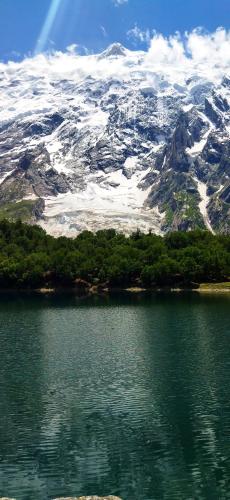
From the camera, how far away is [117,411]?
65.9 meters

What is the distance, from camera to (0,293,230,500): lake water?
4766cm

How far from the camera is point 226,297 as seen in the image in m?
189

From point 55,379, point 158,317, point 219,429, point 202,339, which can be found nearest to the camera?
point 219,429

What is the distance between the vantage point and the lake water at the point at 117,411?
4766cm

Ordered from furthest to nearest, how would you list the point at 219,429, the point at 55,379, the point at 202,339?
1. the point at 202,339
2. the point at 55,379
3. the point at 219,429

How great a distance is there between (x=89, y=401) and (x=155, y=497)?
2685 cm

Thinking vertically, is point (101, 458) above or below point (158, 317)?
below

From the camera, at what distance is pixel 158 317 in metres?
143

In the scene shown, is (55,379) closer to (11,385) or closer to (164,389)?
(11,385)

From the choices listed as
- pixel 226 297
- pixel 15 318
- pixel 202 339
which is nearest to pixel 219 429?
pixel 202 339

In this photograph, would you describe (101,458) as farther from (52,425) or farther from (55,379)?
(55,379)

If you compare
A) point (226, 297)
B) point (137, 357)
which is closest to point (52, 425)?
point (137, 357)

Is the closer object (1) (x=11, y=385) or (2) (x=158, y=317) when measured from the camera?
(1) (x=11, y=385)

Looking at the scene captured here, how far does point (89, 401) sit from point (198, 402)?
13.1 m
